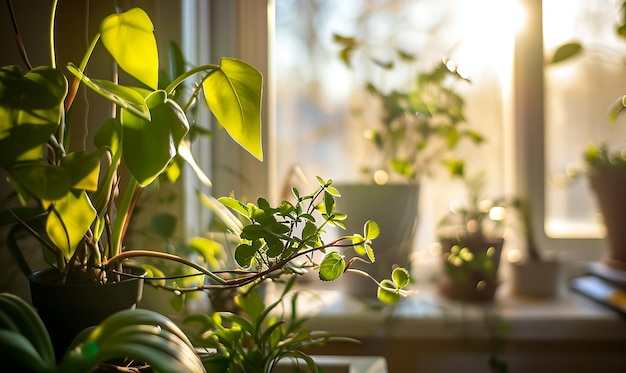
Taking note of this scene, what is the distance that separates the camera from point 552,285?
136 cm

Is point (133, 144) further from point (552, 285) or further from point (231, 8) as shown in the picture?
point (552, 285)

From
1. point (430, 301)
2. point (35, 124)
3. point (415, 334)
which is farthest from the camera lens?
point (430, 301)

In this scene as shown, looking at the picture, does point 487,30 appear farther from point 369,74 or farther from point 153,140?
point 153,140

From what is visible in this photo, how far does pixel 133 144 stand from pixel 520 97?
1.17 meters

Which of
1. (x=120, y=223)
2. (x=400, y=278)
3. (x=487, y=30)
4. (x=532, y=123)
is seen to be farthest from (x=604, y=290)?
(x=120, y=223)

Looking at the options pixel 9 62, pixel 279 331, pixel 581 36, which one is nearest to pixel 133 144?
pixel 279 331

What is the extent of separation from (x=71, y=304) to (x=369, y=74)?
989 mm

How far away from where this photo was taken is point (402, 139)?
1.33 m

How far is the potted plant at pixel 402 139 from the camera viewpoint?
1.24 metres

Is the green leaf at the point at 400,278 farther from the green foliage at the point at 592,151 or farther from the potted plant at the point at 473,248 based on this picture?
the green foliage at the point at 592,151

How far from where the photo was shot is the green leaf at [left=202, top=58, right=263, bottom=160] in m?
0.62

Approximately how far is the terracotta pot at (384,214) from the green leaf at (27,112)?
0.80m

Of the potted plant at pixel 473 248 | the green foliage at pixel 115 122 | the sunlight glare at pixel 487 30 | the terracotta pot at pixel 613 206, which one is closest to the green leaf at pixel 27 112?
the green foliage at pixel 115 122

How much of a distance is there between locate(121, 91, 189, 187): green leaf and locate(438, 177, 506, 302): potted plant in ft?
2.65
